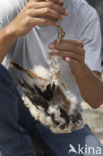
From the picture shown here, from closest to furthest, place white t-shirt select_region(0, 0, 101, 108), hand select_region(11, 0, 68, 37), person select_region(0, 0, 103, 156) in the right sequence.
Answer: hand select_region(11, 0, 68, 37)
person select_region(0, 0, 103, 156)
white t-shirt select_region(0, 0, 101, 108)

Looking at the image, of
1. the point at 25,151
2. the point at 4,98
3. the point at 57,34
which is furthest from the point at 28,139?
the point at 57,34

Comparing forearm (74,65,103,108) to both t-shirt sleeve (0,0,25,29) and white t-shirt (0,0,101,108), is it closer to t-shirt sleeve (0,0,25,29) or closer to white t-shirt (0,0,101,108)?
white t-shirt (0,0,101,108)

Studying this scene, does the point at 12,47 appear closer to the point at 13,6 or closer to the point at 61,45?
the point at 13,6

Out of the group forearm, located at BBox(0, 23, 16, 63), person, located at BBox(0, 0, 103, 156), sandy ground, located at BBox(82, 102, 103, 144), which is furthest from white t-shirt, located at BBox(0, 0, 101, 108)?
sandy ground, located at BBox(82, 102, 103, 144)

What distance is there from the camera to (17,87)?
5.07ft

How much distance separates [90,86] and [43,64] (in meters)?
0.21

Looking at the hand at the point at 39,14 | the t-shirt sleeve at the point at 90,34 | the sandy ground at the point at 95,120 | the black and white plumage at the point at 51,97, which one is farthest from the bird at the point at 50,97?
the sandy ground at the point at 95,120

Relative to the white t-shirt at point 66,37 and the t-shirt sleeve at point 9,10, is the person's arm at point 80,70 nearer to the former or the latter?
the white t-shirt at point 66,37

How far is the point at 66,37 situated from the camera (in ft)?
4.94

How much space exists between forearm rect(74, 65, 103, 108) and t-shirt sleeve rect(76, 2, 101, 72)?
8 centimetres

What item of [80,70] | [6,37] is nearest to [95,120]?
[80,70]

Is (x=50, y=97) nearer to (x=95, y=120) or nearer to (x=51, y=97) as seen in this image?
(x=51, y=97)

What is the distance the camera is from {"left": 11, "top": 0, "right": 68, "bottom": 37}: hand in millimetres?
1222

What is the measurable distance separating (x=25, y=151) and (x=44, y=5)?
54 cm
